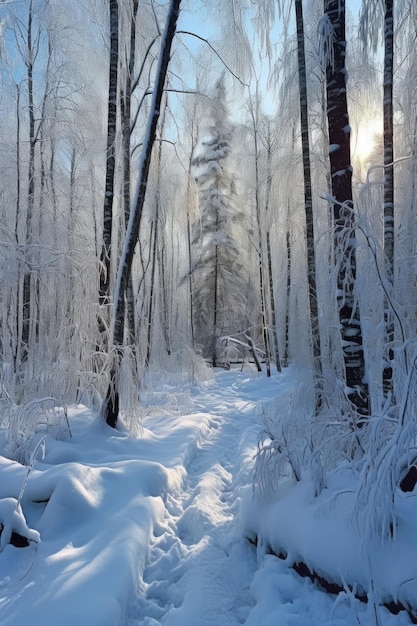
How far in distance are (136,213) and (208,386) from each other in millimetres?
7155

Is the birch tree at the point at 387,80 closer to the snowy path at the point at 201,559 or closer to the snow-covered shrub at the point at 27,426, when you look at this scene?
the snowy path at the point at 201,559

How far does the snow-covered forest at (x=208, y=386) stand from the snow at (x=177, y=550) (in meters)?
0.02

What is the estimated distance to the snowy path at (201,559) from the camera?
7.50ft

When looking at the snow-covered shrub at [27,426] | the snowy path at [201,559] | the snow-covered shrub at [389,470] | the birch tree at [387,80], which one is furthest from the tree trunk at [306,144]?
the snow-covered shrub at [27,426]

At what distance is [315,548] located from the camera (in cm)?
244

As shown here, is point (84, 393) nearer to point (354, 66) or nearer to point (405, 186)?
point (405, 186)

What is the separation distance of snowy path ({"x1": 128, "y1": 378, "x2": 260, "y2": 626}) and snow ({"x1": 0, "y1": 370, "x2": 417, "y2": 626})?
0.4 inches

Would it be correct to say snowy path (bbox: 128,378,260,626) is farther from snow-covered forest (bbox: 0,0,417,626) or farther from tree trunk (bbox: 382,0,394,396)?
tree trunk (bbox: 382,0,394,396)

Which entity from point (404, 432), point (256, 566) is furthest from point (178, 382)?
point (404, 432)

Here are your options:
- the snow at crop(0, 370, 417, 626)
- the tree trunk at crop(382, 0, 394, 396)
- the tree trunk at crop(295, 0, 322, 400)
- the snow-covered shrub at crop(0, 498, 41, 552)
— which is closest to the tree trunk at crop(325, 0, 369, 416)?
the snow at crop(0, 370, 417, 626)

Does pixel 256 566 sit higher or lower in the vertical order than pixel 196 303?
lower

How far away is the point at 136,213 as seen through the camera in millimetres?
5203

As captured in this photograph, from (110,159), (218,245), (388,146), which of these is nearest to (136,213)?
(110,159)

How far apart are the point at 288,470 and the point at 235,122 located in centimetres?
1546
